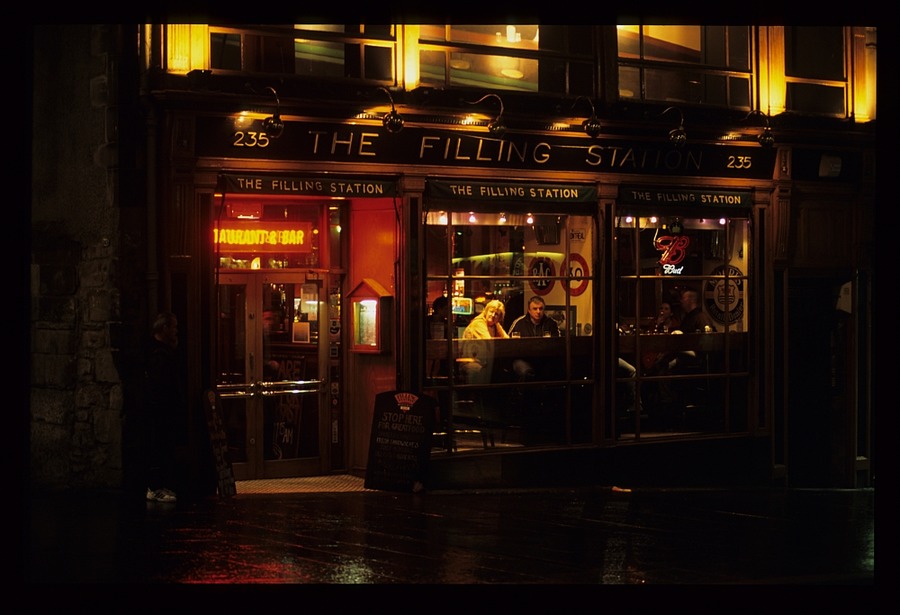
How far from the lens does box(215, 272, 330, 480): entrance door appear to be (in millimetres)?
12789

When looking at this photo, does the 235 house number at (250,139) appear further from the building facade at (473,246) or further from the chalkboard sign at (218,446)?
the chalkboard sign at (218,446)

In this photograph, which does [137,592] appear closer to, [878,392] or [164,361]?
[164,361]

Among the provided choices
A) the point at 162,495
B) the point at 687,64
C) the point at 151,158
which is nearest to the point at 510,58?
the point at 687,64

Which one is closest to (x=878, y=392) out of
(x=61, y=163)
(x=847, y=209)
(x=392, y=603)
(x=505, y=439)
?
(x=392, y=603)

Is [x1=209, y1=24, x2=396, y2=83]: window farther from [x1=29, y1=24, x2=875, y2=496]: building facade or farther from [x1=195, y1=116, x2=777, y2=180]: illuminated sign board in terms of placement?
[x1=195, y1=116, x2=777, y2=180]: illuminated sign board

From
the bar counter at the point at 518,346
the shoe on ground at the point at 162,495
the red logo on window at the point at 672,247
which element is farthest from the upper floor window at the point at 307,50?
the shoe on ground at the point at 162,495

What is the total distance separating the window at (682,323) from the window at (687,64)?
4.89 feet

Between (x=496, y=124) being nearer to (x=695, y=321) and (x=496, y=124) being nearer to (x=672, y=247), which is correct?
(x=672, y=247)

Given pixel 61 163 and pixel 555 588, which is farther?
pixel 61 163

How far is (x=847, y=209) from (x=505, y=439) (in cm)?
562

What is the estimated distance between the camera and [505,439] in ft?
43.5

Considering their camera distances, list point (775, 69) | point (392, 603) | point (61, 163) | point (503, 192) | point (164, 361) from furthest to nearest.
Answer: point (775, 69) → point (503, 192) → point (61, 163) → point (164, 361) → point (392, 603)

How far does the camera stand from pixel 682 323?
14227 millimetres

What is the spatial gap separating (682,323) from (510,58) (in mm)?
3944
